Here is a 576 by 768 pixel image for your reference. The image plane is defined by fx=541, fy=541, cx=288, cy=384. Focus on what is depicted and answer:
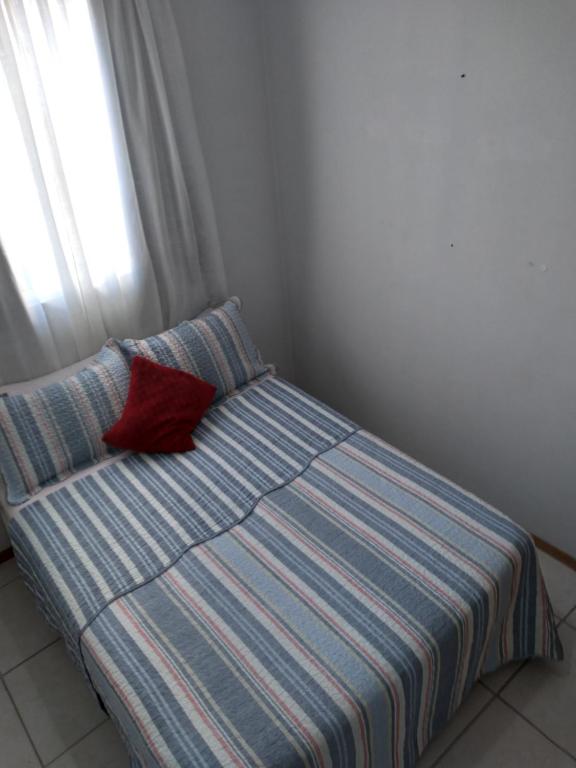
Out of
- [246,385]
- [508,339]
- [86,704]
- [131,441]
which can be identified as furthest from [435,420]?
[86,704]

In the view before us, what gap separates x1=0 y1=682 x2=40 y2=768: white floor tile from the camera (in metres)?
1.63

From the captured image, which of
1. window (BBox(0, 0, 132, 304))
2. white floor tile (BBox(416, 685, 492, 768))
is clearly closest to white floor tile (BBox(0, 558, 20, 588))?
window (BBox(0, 0, 132, 304))

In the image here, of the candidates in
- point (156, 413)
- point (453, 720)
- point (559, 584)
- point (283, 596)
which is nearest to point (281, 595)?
point (283, 596)

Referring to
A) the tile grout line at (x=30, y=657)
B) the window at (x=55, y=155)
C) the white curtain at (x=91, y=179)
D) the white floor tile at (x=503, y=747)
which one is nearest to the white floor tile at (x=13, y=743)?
the tile grout line at (x=30, y=657)

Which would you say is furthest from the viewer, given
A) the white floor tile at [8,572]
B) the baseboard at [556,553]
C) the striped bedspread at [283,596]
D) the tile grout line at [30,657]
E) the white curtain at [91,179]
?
the white floor tile at [8,572]

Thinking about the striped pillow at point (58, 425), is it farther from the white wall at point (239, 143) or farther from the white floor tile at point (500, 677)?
the white floor tile at point (500, 677)

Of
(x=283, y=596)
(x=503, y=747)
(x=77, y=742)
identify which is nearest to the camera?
(x=283, y=596)

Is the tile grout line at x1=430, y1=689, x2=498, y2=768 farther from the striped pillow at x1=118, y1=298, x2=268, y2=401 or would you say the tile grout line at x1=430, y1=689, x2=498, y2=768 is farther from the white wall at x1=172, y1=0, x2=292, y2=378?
the white wall at x1=172, y1=0, x2=292, y2=378

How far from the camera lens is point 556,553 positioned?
210cm

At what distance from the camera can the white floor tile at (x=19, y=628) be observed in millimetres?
1947

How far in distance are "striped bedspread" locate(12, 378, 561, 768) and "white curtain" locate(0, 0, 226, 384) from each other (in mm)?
646

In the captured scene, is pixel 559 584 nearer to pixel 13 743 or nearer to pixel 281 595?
pixel 281 595

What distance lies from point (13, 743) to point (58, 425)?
1000 millimetres

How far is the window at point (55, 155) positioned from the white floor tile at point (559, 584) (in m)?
2.06
